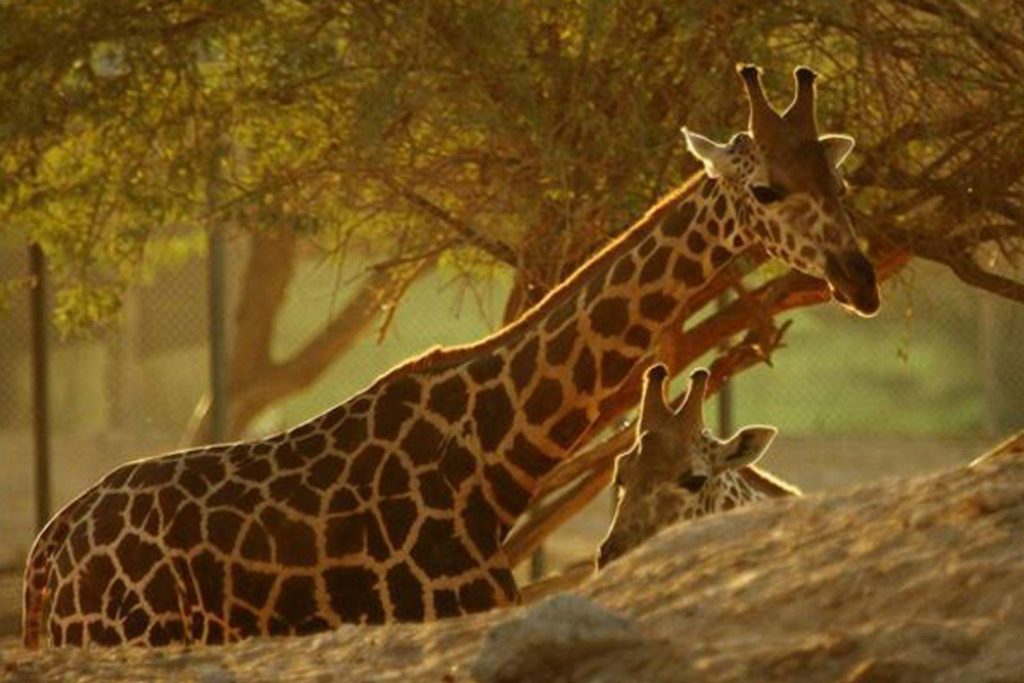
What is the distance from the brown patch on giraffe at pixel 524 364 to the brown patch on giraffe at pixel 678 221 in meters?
0.52

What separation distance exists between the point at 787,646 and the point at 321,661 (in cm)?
126

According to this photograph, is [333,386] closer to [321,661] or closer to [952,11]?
[952,11]

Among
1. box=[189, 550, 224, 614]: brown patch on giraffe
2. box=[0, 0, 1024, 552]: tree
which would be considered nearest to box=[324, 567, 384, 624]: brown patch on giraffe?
box=[189, 550, 224, 614]: brown patch on giraffe

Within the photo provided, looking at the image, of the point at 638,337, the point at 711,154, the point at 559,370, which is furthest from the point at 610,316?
the point at 711,154

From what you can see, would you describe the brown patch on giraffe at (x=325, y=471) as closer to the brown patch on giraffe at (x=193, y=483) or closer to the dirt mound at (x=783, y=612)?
the brown patch on giraffe at (x=193, y=483)

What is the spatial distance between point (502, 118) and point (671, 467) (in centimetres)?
237

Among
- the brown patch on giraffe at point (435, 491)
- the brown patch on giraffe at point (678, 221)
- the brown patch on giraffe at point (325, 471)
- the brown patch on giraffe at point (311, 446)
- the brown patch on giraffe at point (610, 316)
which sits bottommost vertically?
the brown patch on giraffe at point (435, 491)

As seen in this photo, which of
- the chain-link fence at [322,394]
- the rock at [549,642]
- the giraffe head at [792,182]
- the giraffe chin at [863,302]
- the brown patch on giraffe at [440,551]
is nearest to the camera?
the rock at [549,642]

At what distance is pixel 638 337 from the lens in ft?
32.8

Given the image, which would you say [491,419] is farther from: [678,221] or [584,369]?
[678,221]

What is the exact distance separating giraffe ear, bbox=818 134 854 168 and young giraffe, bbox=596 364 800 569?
77 cm

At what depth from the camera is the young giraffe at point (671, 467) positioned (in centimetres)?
930

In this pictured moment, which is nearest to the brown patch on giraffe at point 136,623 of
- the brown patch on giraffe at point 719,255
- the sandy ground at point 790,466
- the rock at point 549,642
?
the brown patch on giraffe at point 719,255

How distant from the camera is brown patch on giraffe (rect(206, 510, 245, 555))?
9.95 metres
